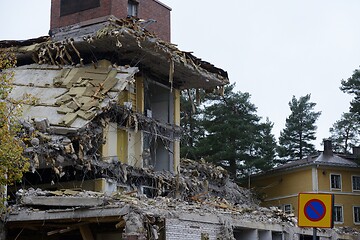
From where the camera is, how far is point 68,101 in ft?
79.8

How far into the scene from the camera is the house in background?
177 feet

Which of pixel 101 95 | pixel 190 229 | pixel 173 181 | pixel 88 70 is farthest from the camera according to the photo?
pixel 173 181

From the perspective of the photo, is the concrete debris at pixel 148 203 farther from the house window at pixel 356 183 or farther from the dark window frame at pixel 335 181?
the house window at pixel 356 183

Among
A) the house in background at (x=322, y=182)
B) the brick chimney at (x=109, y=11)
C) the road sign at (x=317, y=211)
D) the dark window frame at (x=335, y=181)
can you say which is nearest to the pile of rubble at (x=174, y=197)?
the brick chimney at (x=109, y=11)

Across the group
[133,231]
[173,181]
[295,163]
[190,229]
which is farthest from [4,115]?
[295,163]

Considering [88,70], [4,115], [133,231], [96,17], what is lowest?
[133,231]

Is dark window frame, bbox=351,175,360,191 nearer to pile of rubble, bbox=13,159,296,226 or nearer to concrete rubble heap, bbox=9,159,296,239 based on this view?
pile of rubble, bbox=13,159,296,226

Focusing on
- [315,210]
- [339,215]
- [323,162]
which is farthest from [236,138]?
[315,210]

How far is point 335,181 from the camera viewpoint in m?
54.9

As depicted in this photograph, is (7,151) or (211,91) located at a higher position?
(211,91)

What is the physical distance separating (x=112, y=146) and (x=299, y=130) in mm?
41124

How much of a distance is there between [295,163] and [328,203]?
4641 centimetres

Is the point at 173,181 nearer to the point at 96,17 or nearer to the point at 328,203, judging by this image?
the point at 96,17

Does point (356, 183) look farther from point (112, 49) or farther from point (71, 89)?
point (71, 89)
